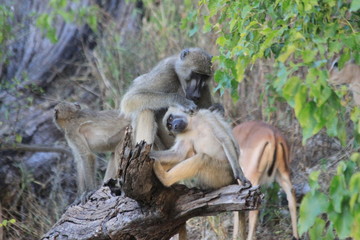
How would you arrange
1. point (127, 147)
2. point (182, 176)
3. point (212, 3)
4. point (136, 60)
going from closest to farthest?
point (127, 147) → point (182, 176) → point (212, 3) → point (136, 60)

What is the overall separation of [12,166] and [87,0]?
378 centimetres

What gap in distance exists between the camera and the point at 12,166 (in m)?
9.84

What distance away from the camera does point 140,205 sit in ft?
18.5

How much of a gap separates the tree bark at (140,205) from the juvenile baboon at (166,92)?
898mm

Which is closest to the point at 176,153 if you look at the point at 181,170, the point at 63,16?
the point at 181,170

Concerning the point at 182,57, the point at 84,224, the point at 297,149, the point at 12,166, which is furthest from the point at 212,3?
the point at 12,166

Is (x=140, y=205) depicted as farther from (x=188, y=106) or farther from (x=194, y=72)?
(x=194, y=72)

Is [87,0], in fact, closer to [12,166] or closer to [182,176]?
[12,166]

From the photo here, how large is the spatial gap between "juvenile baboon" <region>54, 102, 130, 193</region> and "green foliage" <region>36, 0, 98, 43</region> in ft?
7.12

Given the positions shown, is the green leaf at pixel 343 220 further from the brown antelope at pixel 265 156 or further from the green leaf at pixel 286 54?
the brown antelope at pixel 265 156

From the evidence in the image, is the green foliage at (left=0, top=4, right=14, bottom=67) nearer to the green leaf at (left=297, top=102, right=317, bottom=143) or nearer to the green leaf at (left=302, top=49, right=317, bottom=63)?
the green leaf at (left=302, top=49, right=317, bottom=63)

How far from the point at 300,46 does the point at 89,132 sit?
343cm

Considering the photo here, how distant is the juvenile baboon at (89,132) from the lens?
7430 mm

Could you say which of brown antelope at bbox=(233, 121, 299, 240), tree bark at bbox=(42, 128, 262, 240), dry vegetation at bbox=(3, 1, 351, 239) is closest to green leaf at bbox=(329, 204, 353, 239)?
tree bark at bbox=(42, 128, 262, 240)
